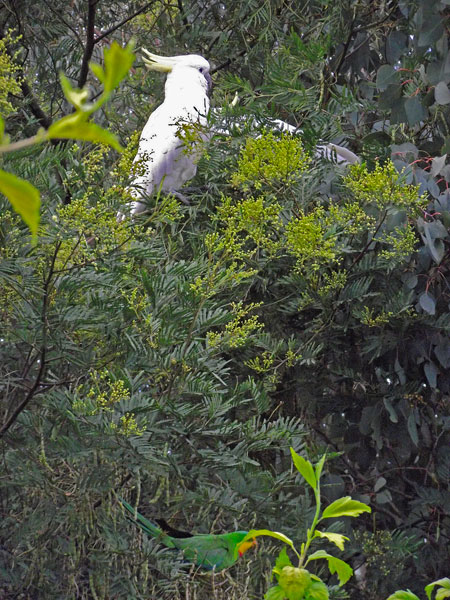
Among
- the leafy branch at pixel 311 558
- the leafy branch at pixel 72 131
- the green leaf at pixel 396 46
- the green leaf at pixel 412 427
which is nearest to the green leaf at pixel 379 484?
the green leaf at pixel 412 427

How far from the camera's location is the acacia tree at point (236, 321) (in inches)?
39.0

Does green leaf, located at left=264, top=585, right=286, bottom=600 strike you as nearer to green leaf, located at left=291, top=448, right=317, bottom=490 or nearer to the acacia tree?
green leaf, located at left=291, top=448, right=317, bottom=490

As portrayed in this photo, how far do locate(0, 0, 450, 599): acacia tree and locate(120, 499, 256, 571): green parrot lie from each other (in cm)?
2

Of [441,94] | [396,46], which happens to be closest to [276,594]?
[441,94]

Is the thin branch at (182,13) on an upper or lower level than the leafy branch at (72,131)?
lower

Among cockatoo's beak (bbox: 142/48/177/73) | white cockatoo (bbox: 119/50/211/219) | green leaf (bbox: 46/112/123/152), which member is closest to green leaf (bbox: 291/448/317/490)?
green leaf (bbox: 46/112/123/152)

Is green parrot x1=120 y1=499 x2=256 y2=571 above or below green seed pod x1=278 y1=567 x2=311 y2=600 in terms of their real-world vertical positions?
below

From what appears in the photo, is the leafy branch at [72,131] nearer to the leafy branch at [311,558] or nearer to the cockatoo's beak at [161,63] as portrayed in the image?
the leafy branch at [311,558]

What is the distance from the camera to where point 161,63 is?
1857 mm

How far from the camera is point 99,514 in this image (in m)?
1.01

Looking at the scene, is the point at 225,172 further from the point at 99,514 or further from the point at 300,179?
the point at 99,514

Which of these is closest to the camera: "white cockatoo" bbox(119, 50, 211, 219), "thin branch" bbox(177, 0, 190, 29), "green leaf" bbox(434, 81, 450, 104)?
"green leaf" bbox(434, 81, 450, 104)

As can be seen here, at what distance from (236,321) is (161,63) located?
96cm

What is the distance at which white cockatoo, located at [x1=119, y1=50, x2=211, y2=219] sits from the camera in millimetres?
1595
